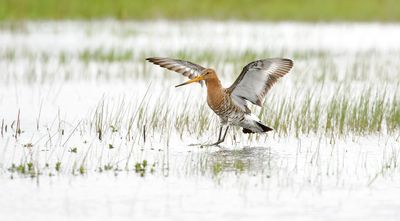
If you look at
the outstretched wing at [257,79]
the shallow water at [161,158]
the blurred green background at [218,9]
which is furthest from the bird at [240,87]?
the blurred green background at [218,9]

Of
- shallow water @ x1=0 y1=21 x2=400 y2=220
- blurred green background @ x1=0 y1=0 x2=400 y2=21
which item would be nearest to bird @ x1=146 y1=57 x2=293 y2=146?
shallow water @ x1=0 y1=21 x2=400 y2=220

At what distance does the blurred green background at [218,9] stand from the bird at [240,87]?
52.5 feet

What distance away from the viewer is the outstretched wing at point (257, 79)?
9.27 m

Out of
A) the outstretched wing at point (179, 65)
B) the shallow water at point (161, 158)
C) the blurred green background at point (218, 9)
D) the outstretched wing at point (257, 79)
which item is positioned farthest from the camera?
the blurred green background at point (218, 9)

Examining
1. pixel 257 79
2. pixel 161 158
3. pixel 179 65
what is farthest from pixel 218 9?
pixel 161 158

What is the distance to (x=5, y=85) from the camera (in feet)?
46.3

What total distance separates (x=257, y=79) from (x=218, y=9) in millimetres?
19101

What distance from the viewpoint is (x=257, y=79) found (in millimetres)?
9484

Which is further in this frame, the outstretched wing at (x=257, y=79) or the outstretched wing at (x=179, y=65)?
the outstretched wing at (x=179, y=65)

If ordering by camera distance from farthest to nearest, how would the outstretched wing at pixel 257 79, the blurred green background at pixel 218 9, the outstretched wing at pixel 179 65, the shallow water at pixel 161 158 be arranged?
the blurred green background at pixel 218 9, the outstretched wing at pixel 179 65, the outstretched wing at pixel 257 79, the shallow water at pixel 161 158

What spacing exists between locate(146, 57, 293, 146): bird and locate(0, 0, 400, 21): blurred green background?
15989 millimetres

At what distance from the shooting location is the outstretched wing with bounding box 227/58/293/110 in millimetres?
9266

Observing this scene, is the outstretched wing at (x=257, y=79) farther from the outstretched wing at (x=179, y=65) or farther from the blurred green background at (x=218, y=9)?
the blurred green background at (x=218, y=9)

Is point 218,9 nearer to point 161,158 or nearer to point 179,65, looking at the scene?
point 179,65
